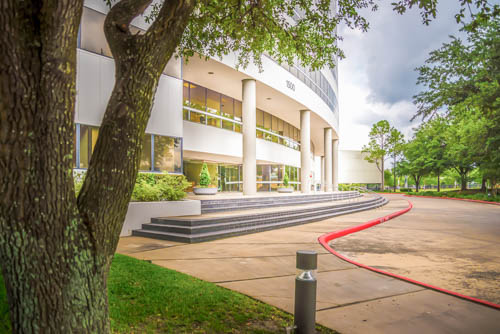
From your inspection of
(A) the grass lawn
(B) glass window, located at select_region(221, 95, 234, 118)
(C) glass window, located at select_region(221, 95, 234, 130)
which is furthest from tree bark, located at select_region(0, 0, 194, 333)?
(B) glass window, located at select_region(221, 95, 234, 118)

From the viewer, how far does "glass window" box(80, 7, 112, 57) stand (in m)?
12.5

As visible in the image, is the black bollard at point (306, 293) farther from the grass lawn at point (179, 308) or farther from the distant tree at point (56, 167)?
the distant tree at point (56, 167)

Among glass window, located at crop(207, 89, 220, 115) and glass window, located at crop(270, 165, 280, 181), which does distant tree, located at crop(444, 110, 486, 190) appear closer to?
glass window, located at crop(270, 165, 280, 181)

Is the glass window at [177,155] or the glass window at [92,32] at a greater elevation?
the glass window at [92,32]

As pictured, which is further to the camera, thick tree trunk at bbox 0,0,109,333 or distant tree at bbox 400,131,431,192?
distant tree at bbox 400,131,431,192

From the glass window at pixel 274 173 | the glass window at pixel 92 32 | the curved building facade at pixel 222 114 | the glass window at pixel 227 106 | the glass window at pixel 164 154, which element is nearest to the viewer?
the glass window at pixel 92 32

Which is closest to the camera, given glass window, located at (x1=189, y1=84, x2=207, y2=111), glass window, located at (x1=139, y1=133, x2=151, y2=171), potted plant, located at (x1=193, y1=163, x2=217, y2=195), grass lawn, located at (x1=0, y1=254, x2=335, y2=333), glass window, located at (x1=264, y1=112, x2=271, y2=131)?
grass lawn, located at (x1=0, y1=254, x2=335, y2=333)

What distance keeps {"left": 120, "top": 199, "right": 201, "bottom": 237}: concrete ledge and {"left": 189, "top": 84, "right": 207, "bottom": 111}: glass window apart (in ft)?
34.5

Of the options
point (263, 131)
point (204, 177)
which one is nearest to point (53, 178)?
point (204, 177)

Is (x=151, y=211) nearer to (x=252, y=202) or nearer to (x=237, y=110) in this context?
(x=252, y=202)

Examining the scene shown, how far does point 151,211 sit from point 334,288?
756 centimetres

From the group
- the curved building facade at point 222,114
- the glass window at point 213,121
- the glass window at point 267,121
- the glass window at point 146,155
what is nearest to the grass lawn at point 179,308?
the curved building facade at point 222,114

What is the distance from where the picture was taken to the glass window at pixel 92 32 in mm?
12477

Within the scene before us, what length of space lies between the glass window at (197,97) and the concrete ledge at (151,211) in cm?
1051
